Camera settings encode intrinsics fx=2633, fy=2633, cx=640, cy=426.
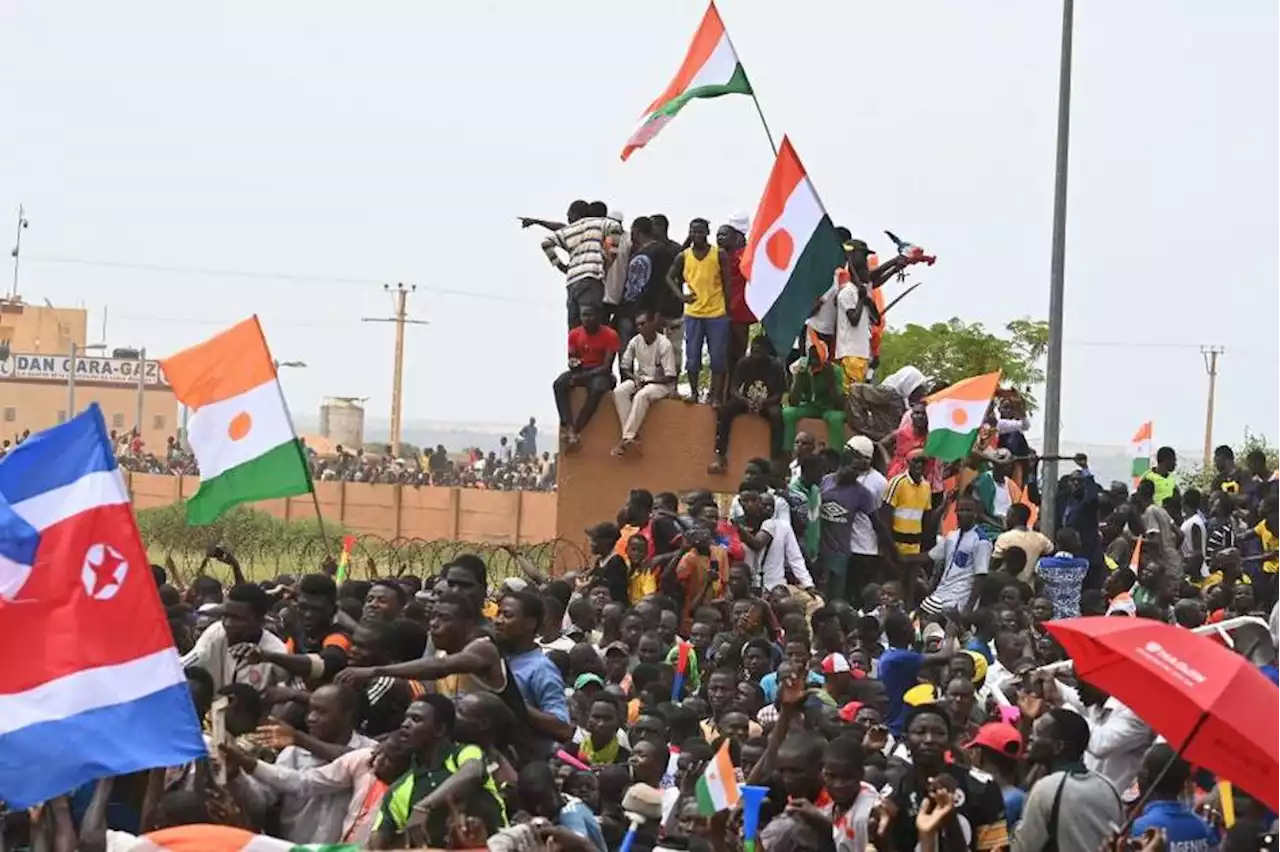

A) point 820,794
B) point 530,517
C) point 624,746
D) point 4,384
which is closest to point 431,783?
point 820,794

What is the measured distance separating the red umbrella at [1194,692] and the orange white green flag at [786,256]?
32.2 ft

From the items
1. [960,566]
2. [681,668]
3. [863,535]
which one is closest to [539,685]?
[681,668]

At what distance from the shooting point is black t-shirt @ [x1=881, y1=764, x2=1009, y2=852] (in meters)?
8.55

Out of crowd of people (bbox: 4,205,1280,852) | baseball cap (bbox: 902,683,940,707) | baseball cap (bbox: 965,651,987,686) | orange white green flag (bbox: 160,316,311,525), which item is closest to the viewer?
crowd of people (bbox: 4,205,1280,852)

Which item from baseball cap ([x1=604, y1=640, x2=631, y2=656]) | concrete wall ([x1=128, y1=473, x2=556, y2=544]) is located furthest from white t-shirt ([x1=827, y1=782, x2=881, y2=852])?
concrete wall ([x1=128, y1=473, x2=556, y2=544])

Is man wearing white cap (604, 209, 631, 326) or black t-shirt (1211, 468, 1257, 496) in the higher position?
man wearing white cap (604, 209, 631, 326)

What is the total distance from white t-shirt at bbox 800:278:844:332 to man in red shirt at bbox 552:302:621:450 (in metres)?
1.48

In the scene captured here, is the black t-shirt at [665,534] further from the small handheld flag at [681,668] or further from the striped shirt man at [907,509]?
the striped shirt man at [907,509]

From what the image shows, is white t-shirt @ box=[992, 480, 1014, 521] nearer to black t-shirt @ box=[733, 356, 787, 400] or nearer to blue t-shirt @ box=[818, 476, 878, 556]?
black t-shirt @ box=[733, 356, 787, 400]

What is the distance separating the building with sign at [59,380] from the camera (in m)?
95.5

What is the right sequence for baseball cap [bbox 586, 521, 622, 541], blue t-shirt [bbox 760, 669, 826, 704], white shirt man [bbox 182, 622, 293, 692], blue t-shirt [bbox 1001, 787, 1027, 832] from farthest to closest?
baseball cap [bbox 586, 521, 622, 541] → blue t-shirt [bbox 760, 669, 826, 704] → white shirt man [bbox 182, 622, 293, 692] → blue t-shirt [bbox 1001, 787, 1027, 832]

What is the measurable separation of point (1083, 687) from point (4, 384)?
8810cm

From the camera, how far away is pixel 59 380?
96.8 metres

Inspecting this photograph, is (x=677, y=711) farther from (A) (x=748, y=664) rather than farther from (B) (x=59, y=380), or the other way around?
(B) (x=59, y=380)
